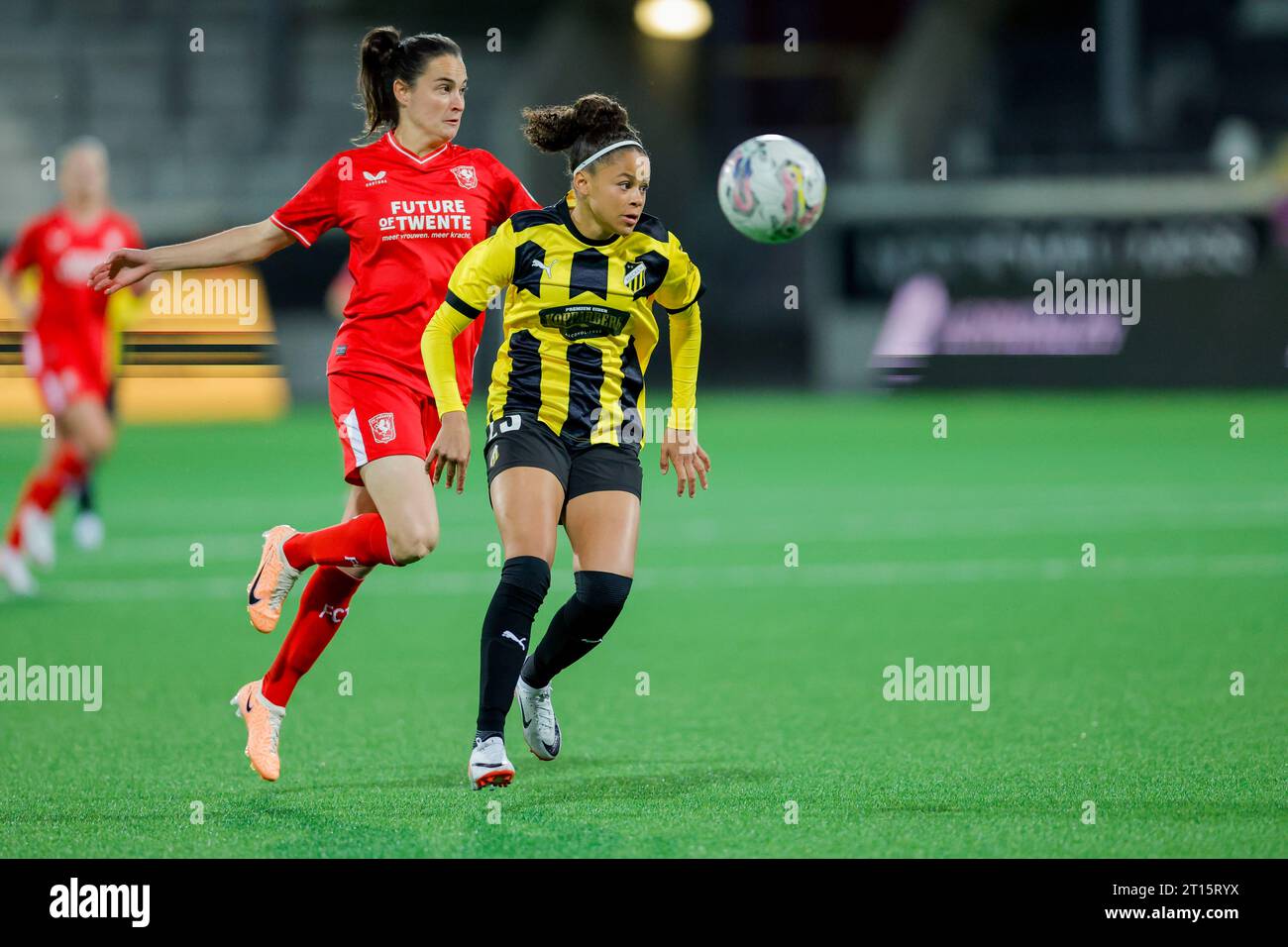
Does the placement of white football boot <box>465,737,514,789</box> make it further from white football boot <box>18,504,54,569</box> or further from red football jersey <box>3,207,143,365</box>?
red football jersey <box>3,207,143,365</box>

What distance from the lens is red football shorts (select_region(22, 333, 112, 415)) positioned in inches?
433

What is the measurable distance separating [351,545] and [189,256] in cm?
105

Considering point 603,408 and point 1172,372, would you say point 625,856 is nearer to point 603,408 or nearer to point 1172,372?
point 603,408

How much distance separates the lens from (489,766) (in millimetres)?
5117

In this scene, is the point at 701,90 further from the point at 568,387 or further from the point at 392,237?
the point at 568,387

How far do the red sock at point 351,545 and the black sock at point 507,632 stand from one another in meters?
0.42

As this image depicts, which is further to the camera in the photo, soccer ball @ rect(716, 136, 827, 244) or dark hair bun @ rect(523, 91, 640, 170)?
soccer ball @ rect(716, 136, 827, 244)

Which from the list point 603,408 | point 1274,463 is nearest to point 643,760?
point 603,408

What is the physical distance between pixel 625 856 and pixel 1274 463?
1291 cm

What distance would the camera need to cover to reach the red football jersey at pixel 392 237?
5.73m

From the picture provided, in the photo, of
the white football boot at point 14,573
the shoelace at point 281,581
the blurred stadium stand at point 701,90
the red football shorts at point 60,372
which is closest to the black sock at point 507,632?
the shoelace at point 281,581

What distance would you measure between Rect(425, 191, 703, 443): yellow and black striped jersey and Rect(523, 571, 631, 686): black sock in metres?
0.48

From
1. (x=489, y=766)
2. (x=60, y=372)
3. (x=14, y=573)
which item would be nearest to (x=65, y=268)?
(x=60, y=372)

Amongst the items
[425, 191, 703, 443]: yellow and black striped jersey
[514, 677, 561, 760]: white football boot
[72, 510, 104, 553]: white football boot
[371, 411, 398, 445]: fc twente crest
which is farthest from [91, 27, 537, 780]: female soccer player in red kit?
[72, 510, 104, 553]: white football boot
